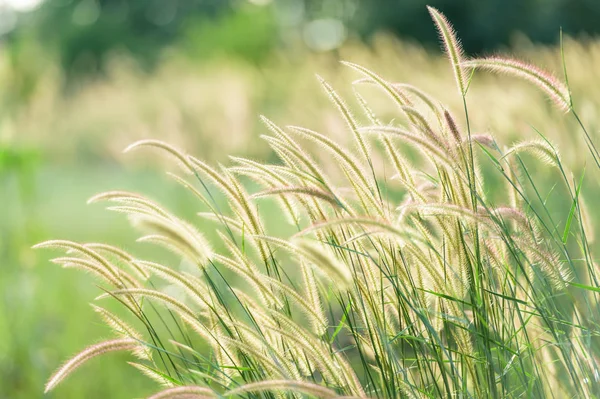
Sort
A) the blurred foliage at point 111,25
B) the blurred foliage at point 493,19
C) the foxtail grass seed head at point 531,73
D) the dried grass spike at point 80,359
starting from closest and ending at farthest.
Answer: the dried grass spike at point 80,359 → the foxtail grass seed head at point 531,73 → the blurred foliage at point 493,19 → the blurred foliage at point 111,25

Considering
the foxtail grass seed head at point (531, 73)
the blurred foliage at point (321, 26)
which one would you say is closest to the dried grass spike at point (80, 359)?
the foxtail grass seed head at point (531, 73)

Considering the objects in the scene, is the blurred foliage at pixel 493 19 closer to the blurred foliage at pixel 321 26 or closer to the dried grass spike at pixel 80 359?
the blurred foliage at pixel 321 26

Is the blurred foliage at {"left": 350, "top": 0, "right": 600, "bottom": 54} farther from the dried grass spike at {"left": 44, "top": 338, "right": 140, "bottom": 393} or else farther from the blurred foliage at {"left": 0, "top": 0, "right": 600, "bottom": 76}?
the dried grass spike at {"left": 44, "top": 338, "right": 140, "bottom": 393}

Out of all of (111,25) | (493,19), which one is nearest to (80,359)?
(493,19)

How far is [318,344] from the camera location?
3.77 ft

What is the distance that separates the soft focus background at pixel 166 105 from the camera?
3.32 meters

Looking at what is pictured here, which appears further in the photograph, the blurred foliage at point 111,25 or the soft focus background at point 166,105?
the blurred foliage at point 111,25

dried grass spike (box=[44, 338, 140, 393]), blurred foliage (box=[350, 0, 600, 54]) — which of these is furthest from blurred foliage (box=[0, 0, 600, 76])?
dried grass spike (box=[44, 338, 140, 393])

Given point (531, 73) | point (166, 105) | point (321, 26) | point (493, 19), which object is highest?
point (321, 26)

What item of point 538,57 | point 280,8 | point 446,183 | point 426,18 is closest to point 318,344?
point 446,183

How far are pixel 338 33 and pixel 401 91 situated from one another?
2573 cm

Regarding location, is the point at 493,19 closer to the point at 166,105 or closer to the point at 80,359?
the point at 166,105

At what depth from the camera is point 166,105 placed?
5.85m

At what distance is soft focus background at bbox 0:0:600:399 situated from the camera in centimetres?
332
